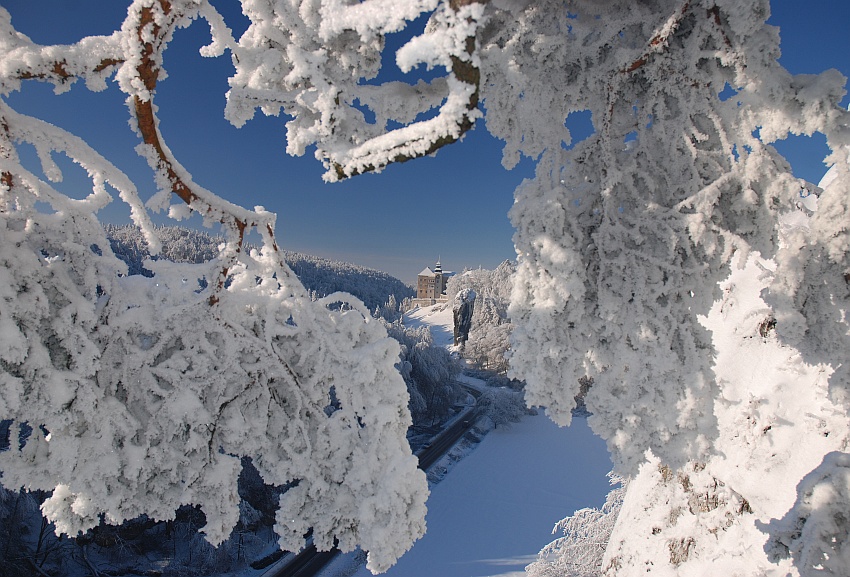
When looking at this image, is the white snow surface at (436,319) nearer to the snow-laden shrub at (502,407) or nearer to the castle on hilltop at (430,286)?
the castle on hilltop at (430,286)

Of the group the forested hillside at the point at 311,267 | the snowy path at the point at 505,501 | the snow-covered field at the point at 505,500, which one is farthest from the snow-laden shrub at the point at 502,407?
the forested hillside at the point at 311,267

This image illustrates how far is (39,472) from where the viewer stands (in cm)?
217

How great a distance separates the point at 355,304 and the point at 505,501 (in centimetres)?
1720

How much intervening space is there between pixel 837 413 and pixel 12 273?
5.92 m

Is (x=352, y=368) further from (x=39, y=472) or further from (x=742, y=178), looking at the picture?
(x=742, y=178)

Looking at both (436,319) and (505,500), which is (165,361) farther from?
(436,319)

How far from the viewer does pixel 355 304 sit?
3105 millimetres

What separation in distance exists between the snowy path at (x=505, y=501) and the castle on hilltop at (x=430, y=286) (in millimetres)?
53160

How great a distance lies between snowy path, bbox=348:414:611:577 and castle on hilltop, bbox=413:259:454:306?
53.2 m

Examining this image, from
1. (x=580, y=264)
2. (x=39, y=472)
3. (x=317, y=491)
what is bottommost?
(x=317, y=491)

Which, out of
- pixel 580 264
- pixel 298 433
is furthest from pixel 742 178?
pixel 298 433

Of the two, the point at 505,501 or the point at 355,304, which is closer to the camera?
the point at 355,304

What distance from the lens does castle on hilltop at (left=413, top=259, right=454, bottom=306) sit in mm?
78938

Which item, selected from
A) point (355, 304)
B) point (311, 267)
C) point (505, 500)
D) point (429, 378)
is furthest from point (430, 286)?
point (355, 304)
